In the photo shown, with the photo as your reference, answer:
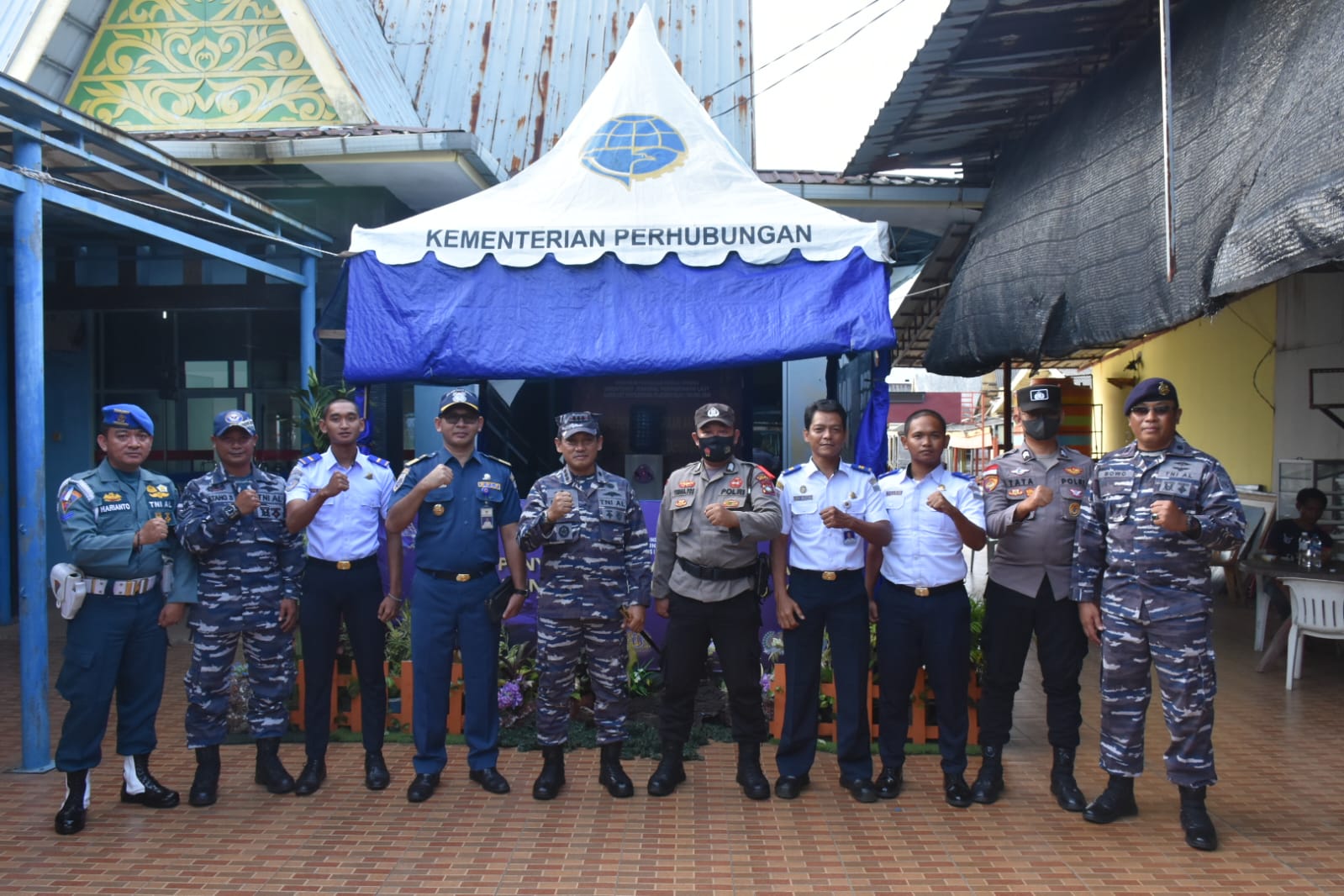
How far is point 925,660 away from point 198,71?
7927 mm

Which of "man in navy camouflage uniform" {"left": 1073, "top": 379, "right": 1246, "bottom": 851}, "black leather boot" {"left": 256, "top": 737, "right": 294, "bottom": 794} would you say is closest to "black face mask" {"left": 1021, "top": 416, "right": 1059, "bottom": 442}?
"man in navy camouflage uniform" {"left": 1073, "top": 379, "right": 1246, "bottom": 851}

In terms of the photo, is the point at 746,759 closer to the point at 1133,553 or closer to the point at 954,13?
the point at 1133,553

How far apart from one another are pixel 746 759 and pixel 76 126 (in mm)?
4524

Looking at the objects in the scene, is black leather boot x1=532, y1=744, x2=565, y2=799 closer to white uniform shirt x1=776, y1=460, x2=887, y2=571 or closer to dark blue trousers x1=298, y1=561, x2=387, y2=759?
dark blue trousers x1=298, y1=561, x2=387, y2=759

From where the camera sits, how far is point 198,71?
867 cm

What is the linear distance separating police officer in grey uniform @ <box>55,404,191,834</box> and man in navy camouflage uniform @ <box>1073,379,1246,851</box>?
3.93 metres

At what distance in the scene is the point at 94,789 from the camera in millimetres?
4605

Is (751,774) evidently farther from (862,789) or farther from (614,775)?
(614,775)

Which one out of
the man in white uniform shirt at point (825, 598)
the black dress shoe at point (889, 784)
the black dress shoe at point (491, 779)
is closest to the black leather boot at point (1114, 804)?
the black dress shoe at point (889, 784)

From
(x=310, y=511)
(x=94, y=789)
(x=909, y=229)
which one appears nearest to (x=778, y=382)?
(x=909, y=229)

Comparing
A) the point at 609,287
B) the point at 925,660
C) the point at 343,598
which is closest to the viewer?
the point at 925,660

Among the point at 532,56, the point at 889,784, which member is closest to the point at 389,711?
the point at 889,784

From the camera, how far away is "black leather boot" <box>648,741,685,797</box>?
14.8 feet

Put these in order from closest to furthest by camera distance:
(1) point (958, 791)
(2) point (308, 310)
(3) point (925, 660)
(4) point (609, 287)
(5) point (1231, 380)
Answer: (1) point (958, 791), (3) point (925, 660), (4) point (609, 287), (2) point (308, 310), (5) point (1231, 380)
